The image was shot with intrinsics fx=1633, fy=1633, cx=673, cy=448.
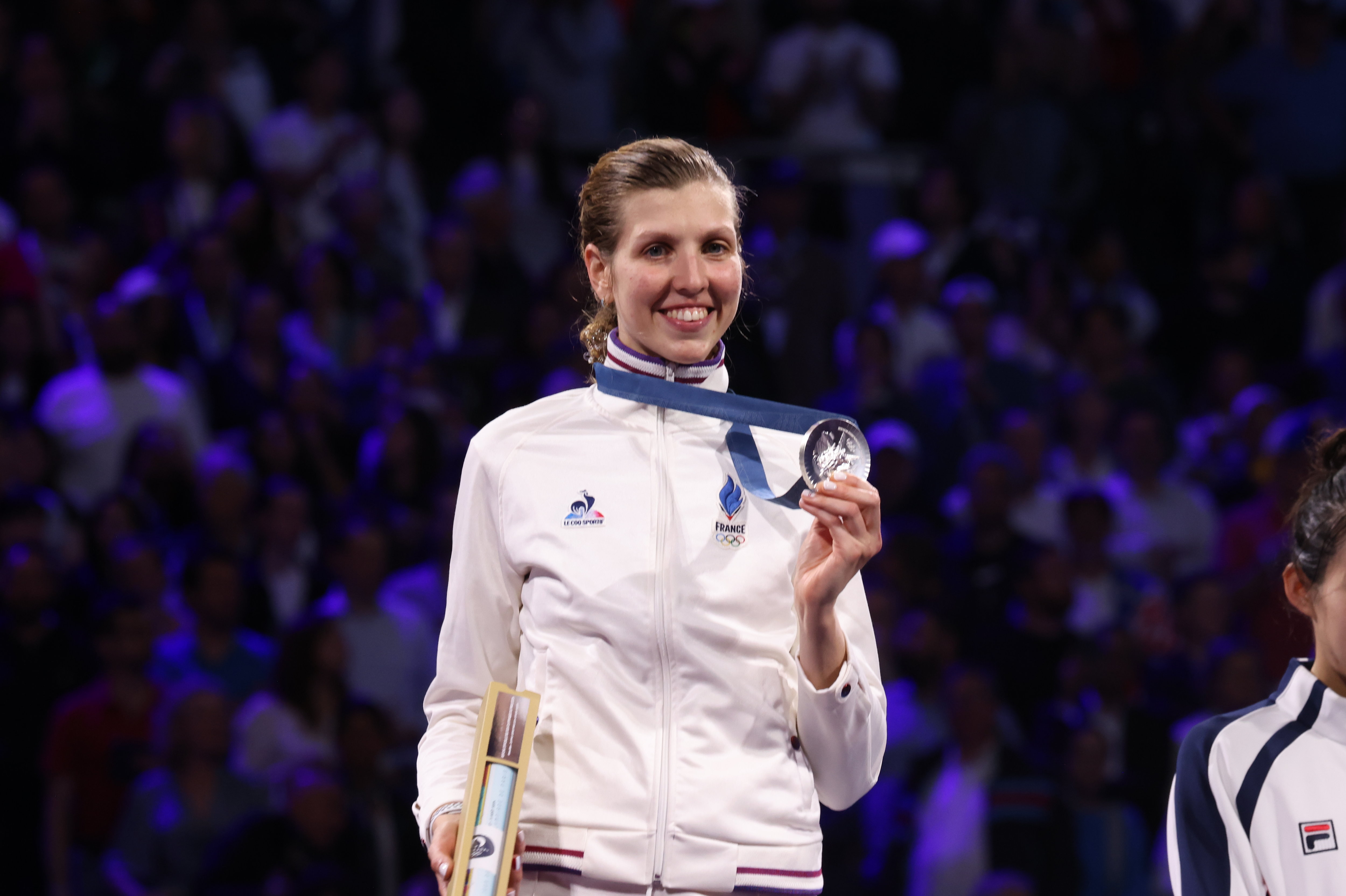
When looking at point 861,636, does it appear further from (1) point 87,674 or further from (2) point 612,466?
(1) point 87,674

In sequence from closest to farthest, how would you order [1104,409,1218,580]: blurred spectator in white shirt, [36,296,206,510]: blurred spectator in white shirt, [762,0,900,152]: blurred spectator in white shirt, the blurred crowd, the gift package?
the gift package < the blurred crowd < [36,296,206,510]: blurred spectator in white shirt < [1104,409,1218,580]: blurred spectator in white shirt < [762,0,900,152]: blurred spectator in white shirt

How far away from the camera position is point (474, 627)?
244cm

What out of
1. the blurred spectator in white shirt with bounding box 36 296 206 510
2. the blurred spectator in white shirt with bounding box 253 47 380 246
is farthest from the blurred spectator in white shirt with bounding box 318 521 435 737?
the blurred spectator in white shirt with bounding box 253 47 380 246

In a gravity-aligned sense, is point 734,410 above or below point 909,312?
below

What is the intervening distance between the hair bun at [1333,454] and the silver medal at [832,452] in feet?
2.48

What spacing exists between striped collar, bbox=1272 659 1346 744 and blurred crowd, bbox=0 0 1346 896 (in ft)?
3.15

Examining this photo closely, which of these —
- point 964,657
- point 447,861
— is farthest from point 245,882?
point 447,861

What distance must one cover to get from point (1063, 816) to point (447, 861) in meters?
3.93

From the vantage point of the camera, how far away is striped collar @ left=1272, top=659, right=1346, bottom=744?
239 cm

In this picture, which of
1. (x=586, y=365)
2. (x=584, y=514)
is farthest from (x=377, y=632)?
(x=584, y=514)

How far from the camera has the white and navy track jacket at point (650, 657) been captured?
2.25 m

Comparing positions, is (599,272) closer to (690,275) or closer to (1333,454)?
(690,275)

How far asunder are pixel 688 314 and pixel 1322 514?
1000mm

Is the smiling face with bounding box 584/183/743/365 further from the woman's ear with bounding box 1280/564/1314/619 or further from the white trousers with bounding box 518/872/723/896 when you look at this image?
the woman's ear with bounding box 1280/564/1314/619
